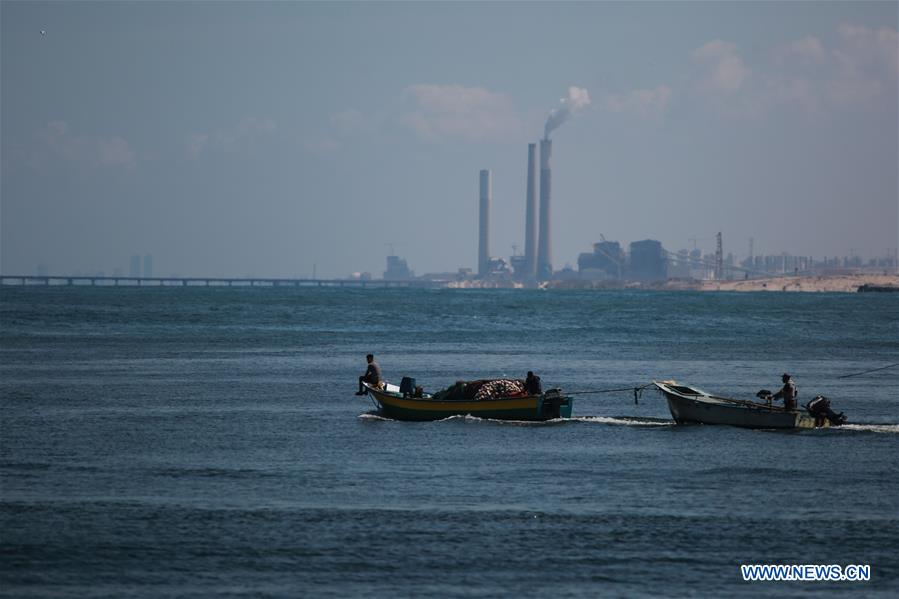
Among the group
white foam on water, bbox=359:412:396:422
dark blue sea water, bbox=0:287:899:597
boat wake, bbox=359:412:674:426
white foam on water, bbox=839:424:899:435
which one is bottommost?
dark blue sea water, bbox=0:287:899:597

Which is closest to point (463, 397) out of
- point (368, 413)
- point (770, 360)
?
point (368, 413)

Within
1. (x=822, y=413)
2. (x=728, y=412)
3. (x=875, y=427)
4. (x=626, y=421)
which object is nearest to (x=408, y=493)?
(x=626, y=421)

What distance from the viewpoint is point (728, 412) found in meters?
47.2

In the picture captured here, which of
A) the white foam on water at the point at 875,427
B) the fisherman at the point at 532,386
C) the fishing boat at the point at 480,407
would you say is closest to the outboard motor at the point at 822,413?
the white foam on water at the point at 875,427

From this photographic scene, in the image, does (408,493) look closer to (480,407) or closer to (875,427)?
(480,407)

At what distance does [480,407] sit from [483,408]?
0.12 meters

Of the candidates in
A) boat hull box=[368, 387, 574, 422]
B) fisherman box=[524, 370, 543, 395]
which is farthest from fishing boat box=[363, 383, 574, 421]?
fisherman box=[524, 370, 543, 395]

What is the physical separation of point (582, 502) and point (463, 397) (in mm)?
17961

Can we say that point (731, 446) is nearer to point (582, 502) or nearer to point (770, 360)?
point (582, 502)

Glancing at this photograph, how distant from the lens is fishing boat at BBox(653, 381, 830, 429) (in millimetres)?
46281

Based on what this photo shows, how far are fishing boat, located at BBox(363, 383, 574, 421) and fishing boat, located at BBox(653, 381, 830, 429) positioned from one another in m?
3.83

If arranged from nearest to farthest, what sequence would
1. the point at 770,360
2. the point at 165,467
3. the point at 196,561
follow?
the point at 196,561 < the point at 165,467 < the point at 770,360

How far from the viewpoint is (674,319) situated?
168000 mm

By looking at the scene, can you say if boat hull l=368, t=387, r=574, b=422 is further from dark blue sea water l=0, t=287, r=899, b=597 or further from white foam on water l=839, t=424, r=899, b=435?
white foam on water l=839, t=424, r=899, b=435
